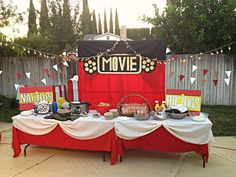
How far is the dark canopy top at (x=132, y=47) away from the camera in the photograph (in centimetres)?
403

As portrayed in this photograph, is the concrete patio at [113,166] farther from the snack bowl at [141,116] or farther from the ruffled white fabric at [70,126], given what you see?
the snack bowl at [141,116]

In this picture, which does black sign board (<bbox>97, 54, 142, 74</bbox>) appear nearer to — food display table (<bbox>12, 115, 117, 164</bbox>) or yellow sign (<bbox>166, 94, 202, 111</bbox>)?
yellow sign (<bbox>166, 94, 202, 111</bbox>)

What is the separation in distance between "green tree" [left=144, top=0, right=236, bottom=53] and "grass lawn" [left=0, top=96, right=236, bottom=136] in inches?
80.5

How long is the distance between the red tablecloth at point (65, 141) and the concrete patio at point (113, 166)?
23cm

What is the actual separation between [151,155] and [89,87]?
5.84 feet

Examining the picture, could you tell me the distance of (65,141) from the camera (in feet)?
12.0

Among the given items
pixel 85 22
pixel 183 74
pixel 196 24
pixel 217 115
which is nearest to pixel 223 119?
pixel 217 115

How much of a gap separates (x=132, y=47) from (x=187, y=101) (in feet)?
4.61

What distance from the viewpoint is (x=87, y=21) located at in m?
9.11

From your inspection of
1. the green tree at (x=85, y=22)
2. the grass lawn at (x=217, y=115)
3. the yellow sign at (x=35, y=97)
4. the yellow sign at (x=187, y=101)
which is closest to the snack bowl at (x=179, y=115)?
the yellow sign at (x=187, y=101)

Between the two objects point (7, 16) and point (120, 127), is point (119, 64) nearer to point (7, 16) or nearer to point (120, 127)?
point (120, 127)

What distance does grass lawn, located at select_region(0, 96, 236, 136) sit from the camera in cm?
510

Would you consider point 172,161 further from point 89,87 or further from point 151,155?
point 89,87

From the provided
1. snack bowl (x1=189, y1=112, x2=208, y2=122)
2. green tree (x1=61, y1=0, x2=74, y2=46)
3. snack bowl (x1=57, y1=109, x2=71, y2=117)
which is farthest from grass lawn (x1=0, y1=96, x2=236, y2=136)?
snack bowl (x1=57, y1=109, x2=71, y2=117)
